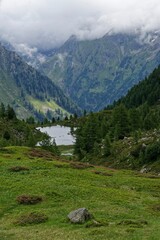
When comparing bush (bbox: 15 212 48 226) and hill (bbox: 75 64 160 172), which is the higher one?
hill (bbox: 75 64 160 172)

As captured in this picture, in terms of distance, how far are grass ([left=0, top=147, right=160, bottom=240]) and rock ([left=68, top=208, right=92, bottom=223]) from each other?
0.65m

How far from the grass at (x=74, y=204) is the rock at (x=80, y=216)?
0.65 m

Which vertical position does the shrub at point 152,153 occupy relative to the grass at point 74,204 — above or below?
above

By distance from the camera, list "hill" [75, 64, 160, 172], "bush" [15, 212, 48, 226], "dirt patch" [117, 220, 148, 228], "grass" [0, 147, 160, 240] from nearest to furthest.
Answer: "grass" [0, 147, 160, 240], "dirt patch" [117, 220, 148, 228], "bush" [15, 212, 48, 226], "hill" [75, 64, 160, 172]

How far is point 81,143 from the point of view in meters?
151

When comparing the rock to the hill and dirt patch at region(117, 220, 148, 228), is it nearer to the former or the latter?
dirt patch at region(117, 220, 148, 228)

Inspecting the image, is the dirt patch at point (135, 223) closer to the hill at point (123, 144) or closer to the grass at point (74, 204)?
the grass at point (74, 204)

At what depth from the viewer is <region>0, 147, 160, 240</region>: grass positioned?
31234 mm

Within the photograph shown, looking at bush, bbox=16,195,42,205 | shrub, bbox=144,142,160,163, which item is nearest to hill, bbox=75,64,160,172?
shrub, bbox=144,142,160,163

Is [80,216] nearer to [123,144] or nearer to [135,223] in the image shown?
[135,223]

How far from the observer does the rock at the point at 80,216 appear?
3428cm

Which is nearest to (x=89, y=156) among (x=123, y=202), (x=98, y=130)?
(x=98, y=130)

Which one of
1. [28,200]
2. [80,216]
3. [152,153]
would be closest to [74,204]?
[28,200]

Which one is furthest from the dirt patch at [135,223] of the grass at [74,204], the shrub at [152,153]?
the shrub at [152,153]
